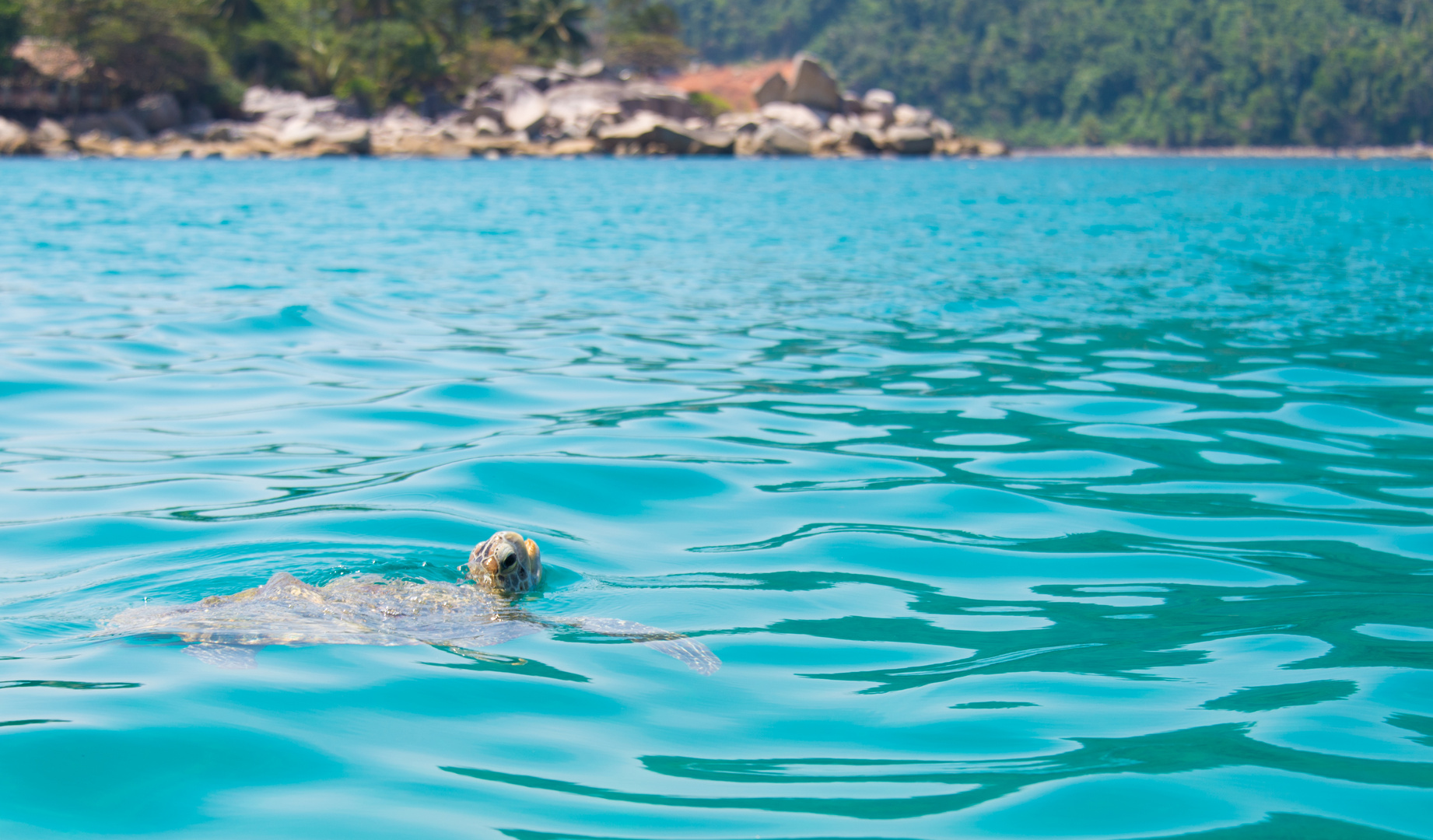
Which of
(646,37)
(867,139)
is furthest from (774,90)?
(646,37)

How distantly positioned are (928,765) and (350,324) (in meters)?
8.36

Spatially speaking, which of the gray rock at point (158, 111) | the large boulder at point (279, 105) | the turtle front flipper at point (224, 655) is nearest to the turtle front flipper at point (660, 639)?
the turtle front flipper at point (224, 655)

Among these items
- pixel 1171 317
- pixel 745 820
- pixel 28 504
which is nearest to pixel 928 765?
pixel 745 820

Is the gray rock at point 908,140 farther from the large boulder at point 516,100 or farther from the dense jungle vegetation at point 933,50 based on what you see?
the dense jungle vegetation at point 933,50

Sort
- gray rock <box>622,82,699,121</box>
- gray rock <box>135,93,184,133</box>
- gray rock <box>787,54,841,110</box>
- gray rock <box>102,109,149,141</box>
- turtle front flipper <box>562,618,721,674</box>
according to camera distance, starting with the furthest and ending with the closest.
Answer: gray rock <box>787,54,841,110</box> → gray rock <box>622,82,699,121</box> → gray rock <box>135,93,184,133</box> → gray rock <box>102,109,149,141</box> → turtle front flipper <box>562,618,721,674</box>

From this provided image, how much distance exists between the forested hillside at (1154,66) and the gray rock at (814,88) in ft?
188

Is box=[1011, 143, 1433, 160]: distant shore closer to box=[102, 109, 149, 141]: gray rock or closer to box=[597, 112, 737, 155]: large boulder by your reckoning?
box=[597, 112, 737, 155]: large boulder

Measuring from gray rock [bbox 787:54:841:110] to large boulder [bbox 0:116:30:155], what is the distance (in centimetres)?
3780

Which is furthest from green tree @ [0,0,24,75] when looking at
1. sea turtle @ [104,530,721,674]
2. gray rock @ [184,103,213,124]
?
sea turtle @ [104,530,721,674]

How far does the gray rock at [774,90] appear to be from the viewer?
67.1 metres

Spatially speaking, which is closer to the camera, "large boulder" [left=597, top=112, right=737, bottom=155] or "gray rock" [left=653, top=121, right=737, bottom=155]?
"gray rock" [left=653, top=121, right=737, bottom=155]

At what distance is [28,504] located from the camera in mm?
5117

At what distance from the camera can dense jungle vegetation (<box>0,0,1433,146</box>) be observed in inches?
2267

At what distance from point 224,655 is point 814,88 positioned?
66.0 metres
